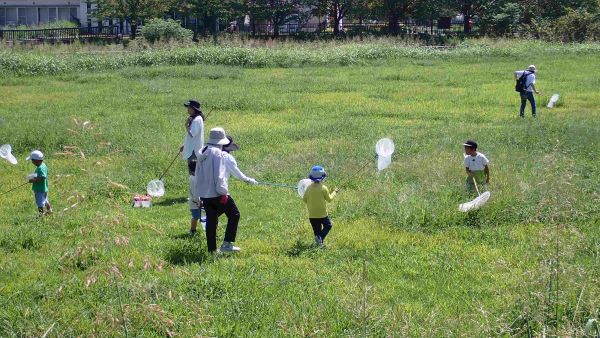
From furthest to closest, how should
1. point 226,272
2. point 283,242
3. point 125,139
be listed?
1. point 125,139
2. point 283,242
3. point 226,272

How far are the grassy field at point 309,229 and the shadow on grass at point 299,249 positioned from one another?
26 mm

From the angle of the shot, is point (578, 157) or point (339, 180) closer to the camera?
point (339, 180)

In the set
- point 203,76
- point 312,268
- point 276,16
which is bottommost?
point 312,268

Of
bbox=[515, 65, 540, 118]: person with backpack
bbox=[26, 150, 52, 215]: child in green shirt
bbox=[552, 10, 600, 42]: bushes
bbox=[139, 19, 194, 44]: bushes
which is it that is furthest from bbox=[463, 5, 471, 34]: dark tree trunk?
bbox=[26, 150, 52, 215]: child in green shirt

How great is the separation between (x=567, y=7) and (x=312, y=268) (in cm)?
4269

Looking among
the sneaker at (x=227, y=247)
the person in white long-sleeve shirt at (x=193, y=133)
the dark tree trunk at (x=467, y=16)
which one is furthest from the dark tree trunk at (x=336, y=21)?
the sneaker at (x=227, y=247)

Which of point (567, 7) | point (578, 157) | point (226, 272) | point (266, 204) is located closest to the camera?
point (226, 272)

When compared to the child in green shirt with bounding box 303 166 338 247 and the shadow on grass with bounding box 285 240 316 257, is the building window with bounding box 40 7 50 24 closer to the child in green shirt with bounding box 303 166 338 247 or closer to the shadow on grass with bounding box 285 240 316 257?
the shadow on grass with bounding box 285 240 316 257

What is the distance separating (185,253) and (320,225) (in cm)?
168

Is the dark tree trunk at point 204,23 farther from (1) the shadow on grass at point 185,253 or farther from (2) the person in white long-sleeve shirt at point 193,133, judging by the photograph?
(1) the shadow on grass at point 185,253

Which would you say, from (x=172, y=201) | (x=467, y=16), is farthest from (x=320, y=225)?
(x=467, y=16)

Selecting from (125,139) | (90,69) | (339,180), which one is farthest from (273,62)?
(339,180)

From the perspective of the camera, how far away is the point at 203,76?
26.8 metres

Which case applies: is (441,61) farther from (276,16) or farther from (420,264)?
(420,264)
